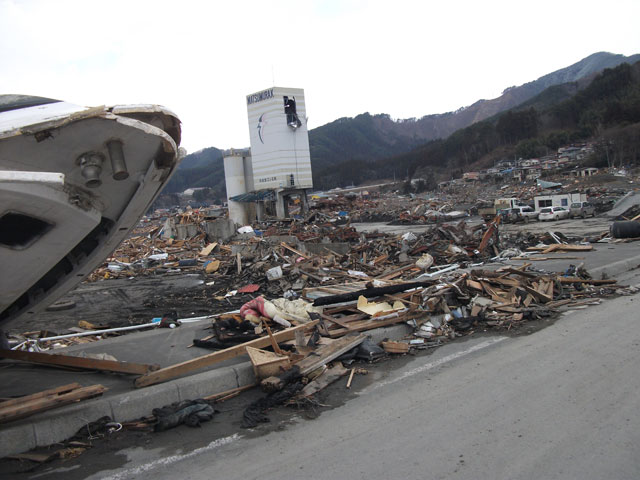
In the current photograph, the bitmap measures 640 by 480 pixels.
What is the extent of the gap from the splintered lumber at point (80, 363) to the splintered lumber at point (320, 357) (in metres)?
1.60

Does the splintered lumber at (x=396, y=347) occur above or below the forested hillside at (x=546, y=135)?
below

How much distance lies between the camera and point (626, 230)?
1752 cm

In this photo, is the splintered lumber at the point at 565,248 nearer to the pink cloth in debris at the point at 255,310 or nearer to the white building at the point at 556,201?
the pink cloth in debris at the point at 255,310

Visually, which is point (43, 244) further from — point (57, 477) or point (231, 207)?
point (231, 207)

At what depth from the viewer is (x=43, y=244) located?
468 cm

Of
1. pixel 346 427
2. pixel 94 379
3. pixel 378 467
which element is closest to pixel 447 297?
pixel 346 427

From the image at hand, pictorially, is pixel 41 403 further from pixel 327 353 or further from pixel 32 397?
pixel 327 353

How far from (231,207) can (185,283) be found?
2818 centimetres

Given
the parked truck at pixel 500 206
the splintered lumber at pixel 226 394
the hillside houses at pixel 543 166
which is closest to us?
the splintered lumber at pixel 226 394

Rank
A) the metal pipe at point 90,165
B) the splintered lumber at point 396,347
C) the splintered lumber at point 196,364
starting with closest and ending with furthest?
the metal pipe at point 90,165 < the splintered lumber at point 196,364 < the splintered lumber at point 396,347

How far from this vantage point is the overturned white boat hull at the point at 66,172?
3.99 metres

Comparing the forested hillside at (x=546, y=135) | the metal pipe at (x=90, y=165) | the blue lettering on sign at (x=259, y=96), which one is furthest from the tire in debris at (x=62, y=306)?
the forested hillside at (x=546, y=135)

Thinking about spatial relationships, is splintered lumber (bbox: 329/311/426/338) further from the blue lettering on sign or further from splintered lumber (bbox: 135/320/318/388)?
the blue lettering on sign

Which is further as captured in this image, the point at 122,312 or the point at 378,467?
the point at 122,312
